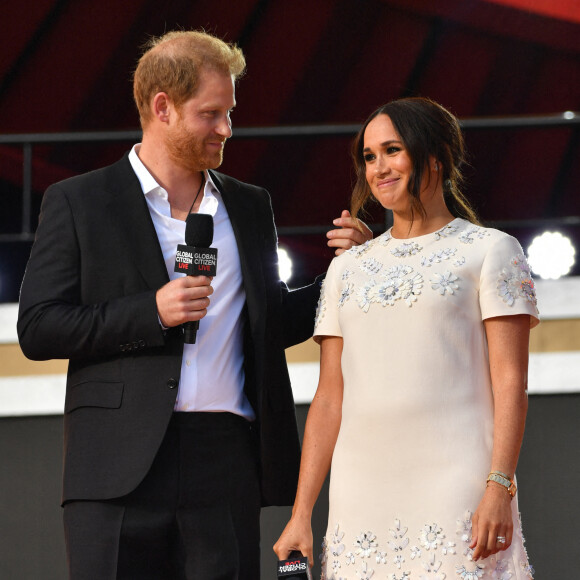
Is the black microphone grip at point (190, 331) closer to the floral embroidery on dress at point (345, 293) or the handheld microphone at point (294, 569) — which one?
the floral embroidery on dress at point (345, 293)

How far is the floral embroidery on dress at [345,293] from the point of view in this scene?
83.9 inches

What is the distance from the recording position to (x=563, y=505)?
3.15 metres

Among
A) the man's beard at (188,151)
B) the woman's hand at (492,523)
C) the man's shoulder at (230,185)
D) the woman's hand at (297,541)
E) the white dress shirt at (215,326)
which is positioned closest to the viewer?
the woman's hand at (492,523)

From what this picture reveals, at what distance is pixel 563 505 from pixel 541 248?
3.09 feet

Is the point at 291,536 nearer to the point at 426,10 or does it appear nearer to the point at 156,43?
the point at 156,43

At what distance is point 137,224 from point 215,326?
28 cm

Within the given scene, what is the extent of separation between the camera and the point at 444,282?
199cm

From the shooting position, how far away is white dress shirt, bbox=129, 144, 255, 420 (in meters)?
2.17

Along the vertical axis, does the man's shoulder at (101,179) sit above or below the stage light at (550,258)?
below

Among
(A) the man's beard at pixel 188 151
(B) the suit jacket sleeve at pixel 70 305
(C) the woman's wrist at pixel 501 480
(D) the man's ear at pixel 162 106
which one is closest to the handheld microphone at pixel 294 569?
(C) the woman's wrist at pixel 501 480

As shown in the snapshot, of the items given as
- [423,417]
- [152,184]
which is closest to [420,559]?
[423,417]

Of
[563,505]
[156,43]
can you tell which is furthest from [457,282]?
[563,505]

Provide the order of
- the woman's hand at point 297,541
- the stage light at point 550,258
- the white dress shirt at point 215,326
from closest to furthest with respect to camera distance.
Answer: the woman's hand at point 297,541
the white dress shirt at point 215,326
the stage light at point 550,258

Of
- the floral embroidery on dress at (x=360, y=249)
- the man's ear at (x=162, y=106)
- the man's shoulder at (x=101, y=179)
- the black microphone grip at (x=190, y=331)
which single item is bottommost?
the black microphone grip at (x=190, y=331)
